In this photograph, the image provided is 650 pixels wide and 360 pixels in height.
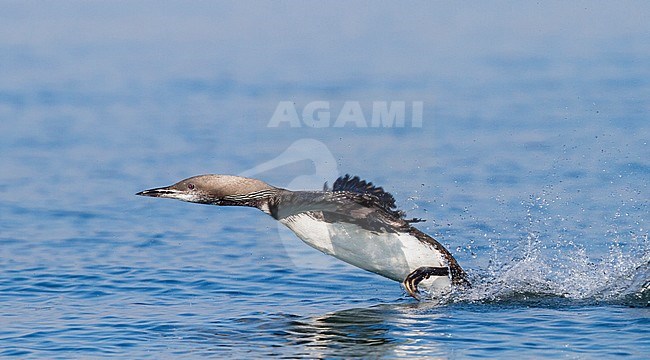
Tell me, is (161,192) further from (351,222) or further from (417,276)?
(417,276)

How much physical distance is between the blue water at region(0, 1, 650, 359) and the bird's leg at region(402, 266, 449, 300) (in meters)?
0.16

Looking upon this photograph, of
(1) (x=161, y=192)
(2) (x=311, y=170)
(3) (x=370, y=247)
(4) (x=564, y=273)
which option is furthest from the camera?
(2) (x=311, y=170)

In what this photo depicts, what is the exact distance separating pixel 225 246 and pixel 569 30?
2190cm

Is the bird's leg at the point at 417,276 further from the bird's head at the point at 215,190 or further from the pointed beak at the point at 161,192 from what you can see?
the pointed beak at the point at 161,192

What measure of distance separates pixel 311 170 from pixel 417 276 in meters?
7.86

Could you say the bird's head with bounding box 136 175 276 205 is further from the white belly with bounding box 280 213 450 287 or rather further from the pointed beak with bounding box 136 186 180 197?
the white belly with bounding box 280 213 450 287

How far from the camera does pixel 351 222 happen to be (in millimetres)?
13320

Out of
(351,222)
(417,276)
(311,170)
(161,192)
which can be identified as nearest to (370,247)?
(351,222)

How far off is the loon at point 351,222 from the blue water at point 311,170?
339 mm

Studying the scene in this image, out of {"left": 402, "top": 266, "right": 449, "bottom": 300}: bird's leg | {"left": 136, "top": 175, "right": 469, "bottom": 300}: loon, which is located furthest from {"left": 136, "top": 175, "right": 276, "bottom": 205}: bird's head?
{"left": 402, "top": 266, "right": 449, "bottom": 300}: bird's leg

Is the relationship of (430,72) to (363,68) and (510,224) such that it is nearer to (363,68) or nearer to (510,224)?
(363,68)

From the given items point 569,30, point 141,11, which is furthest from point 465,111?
point 141,11

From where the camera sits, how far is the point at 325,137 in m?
23.4

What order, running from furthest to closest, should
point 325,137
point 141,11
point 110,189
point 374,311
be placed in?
point 141,11 → point 325,137 → point 110,189 → point 374,311
